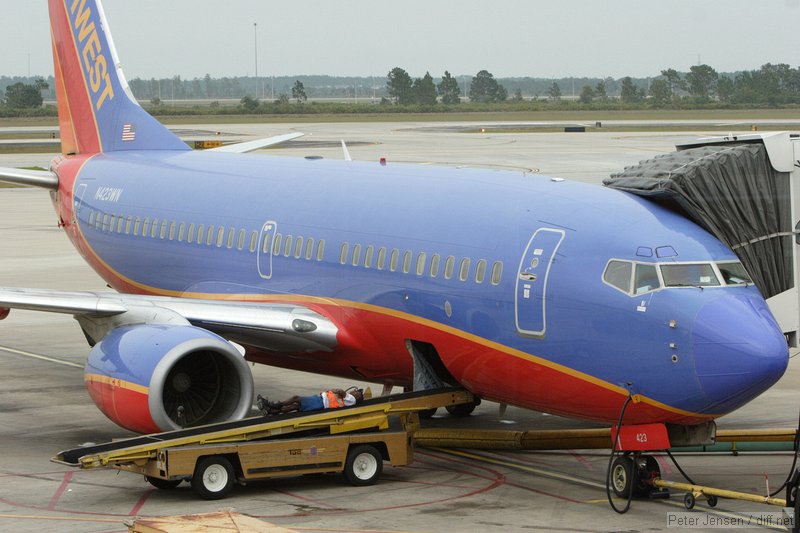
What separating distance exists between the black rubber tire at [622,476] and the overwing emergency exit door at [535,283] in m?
1.92

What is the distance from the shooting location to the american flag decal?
29859mm

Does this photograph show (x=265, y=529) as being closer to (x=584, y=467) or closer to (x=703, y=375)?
(x=703, y=375)

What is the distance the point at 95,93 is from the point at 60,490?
47.6ft

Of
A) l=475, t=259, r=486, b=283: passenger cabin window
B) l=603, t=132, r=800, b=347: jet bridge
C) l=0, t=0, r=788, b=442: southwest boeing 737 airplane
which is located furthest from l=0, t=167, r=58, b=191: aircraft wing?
l=603, t=132, r=800, b=347: jet bridge

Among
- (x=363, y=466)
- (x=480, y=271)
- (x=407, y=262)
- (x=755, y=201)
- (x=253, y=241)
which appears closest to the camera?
(x=755, y=201)

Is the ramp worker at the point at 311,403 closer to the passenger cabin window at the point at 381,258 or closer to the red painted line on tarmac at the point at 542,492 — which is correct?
the passenger cabin window at the point at 381,258

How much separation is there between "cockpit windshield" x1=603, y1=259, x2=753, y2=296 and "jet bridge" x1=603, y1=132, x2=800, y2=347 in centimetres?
91

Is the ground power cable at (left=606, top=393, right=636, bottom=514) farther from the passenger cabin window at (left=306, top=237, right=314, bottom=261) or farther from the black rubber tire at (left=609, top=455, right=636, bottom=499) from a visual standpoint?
the passenger cabin window at (left=306, top=237, right=314, bottom=261)

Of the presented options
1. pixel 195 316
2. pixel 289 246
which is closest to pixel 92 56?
pixel 289 246

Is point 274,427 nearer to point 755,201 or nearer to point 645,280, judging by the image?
point 645,280

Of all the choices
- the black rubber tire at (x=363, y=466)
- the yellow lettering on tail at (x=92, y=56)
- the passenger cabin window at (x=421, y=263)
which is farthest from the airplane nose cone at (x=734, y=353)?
the yellow lettering on tail at (x=92, y=56)

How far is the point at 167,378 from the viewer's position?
1925cm

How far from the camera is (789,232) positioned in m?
18.0

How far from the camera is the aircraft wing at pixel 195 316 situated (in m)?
20.6
